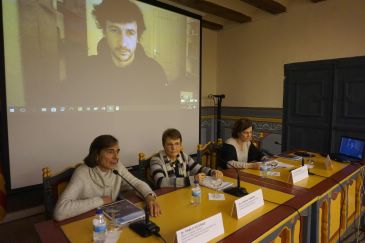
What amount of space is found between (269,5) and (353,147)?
7.85ft

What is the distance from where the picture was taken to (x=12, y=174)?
2410 millimetres

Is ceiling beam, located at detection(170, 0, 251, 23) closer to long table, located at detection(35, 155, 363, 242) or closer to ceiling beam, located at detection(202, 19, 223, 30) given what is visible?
ceiling beam, located at detection(202, 19, 223, 30)

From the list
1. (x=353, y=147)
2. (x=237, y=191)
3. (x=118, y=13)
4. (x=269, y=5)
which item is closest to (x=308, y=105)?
(x=353, y=147)

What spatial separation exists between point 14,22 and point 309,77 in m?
3.86

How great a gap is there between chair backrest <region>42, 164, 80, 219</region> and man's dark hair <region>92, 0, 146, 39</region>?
6.11 feet

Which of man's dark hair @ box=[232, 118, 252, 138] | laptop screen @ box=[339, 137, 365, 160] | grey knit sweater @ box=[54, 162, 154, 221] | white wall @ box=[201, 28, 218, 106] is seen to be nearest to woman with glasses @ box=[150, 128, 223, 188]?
grey knit sweater @ box=[54, 162, 154, 221]

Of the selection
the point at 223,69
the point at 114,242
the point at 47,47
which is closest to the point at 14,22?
the point at 47,47

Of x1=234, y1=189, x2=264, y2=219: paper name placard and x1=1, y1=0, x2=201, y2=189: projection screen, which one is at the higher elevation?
x1=1, y1=0, x2=201, y2=189: projection screen

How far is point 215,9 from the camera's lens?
3992mm

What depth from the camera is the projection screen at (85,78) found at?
94.1 inches

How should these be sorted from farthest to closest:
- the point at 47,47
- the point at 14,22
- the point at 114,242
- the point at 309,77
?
the point at 309,77 → the point at 47,47 → the point at 14,22 → the point at 114,242

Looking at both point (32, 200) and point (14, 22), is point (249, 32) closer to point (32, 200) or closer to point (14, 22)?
point (14, 22)

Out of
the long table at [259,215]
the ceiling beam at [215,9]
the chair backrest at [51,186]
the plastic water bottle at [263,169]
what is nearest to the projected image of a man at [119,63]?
the ceiling beam at [215,9]

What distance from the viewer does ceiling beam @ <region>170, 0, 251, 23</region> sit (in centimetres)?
377
